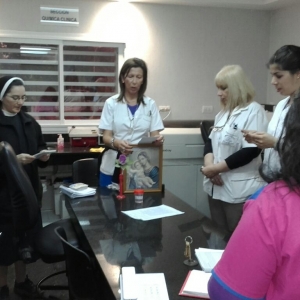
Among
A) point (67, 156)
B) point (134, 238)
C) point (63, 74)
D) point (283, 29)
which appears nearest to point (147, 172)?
point (134, 238)

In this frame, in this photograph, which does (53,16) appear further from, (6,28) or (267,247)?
(267,247)

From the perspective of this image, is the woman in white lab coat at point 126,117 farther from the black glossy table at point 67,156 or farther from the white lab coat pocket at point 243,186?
the black glossy table at point 67,156

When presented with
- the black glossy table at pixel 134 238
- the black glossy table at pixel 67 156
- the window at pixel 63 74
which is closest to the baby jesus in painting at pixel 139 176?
the black glossy table at pixel 134 238

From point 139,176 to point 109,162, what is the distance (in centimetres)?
28

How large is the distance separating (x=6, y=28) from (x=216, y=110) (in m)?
2.57

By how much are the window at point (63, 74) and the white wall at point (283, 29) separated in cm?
193

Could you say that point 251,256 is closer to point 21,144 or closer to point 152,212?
point 152,212

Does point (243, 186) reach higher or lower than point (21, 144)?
lower

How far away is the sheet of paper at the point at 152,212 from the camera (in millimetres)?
2115

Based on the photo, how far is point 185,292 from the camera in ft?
4.37

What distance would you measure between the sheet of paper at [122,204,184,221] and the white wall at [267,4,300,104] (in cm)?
298

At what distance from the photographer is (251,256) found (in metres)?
0.82

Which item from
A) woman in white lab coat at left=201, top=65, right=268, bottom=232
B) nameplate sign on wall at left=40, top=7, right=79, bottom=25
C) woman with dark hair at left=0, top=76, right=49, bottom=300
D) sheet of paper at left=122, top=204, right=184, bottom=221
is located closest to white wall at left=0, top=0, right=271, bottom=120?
nameplate sign on wall at left=40, top=7, right=79, bottom=25

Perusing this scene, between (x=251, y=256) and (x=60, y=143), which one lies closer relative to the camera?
(x=251, y=256)
